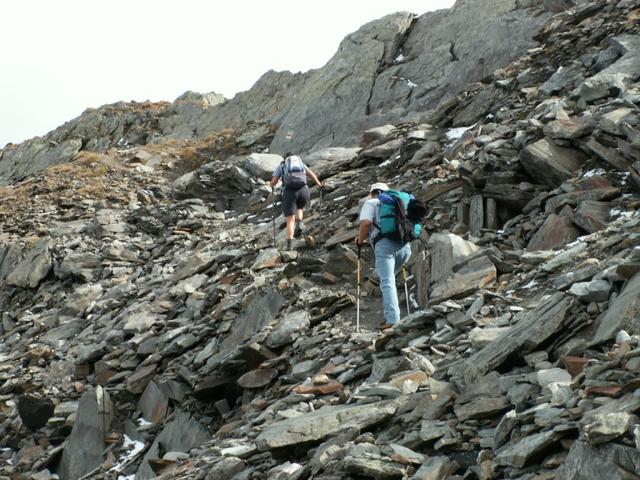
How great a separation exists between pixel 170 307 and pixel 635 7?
1758cm

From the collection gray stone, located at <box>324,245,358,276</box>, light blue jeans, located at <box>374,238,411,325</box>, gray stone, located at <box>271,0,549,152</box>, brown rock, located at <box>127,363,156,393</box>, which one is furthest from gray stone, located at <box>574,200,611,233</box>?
gray stone, located at <box>271,0,549,152</box>

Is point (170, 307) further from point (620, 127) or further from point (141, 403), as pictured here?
point (620, 127)

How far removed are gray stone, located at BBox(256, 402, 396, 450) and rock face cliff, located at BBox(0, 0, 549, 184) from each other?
2182 cm

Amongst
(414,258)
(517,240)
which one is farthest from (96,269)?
(517,240)

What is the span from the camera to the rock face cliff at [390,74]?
29.3 m

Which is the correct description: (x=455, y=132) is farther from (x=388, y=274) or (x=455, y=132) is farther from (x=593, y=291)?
(x=593, y=291)

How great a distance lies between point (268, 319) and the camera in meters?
14.7

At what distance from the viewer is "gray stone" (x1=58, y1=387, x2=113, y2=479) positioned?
14133 mm

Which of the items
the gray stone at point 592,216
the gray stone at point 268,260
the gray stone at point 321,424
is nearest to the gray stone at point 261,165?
the gray stone at point 268,260

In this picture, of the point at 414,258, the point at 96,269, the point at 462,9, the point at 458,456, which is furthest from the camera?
the point at 462,9

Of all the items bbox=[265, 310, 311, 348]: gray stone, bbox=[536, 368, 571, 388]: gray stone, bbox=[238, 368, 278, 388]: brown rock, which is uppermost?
bbox=[536, 368, 571, 388]: gray stone

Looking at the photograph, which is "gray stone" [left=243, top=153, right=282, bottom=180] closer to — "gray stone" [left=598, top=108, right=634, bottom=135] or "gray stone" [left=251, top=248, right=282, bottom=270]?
"gray stone" [left=251, top=248, right=282, bottom=270]

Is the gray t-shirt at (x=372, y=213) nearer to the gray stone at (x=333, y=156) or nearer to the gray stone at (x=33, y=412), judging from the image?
the gray stone at (x=33, y=412)

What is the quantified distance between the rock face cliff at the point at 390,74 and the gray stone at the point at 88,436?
1803 centimetres
